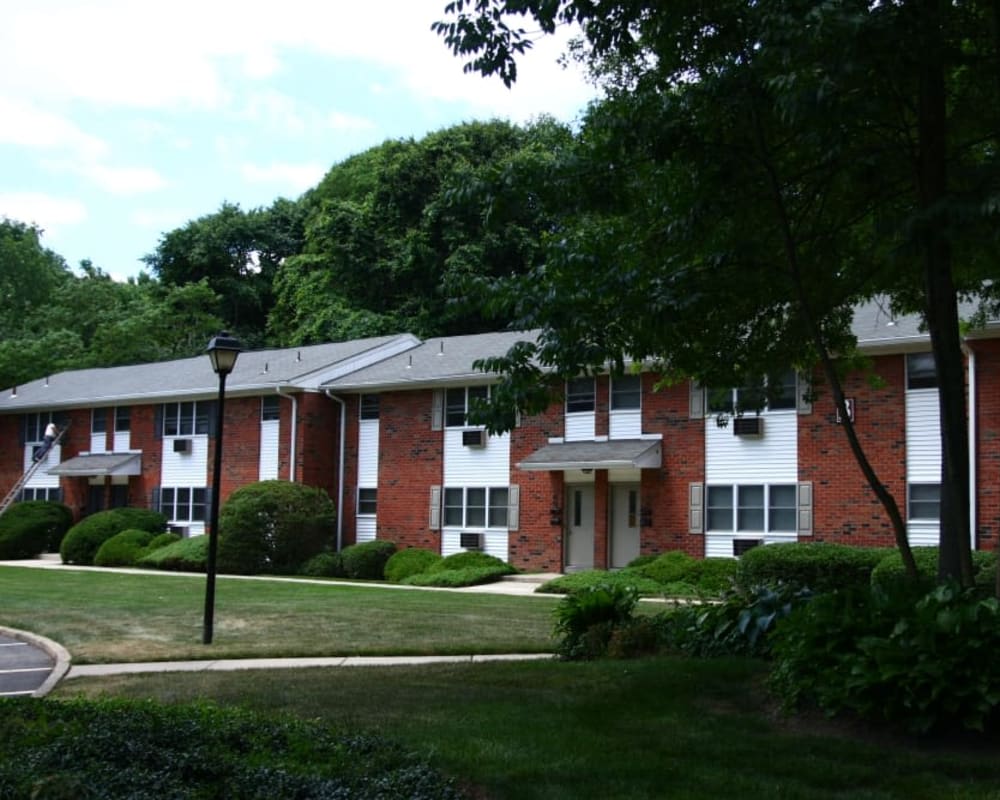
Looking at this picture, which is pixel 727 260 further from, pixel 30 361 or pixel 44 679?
pixel 30 361

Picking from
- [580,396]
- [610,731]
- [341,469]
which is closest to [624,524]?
[580,396]

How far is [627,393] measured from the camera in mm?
26188

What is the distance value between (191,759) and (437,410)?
23.6 m

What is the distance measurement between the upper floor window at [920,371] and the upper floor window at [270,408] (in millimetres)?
17603

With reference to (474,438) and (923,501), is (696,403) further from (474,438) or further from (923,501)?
(474,438)

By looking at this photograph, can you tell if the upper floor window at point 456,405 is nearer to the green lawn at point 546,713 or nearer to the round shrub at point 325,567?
the round shrub at point 325,567

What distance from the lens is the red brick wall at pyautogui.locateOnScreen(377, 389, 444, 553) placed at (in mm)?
29484

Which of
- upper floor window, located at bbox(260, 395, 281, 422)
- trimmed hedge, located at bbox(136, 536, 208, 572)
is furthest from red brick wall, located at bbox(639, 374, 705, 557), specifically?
upper floor window, located at bbox(260, 395, 281, 422)

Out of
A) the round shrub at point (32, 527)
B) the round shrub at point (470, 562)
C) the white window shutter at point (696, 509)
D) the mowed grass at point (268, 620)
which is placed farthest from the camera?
the round shrub at point (32, 527)

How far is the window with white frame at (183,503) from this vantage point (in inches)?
1336

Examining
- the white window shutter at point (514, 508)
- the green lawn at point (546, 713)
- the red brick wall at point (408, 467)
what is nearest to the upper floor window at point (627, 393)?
the white window shutter at point (514, 508)

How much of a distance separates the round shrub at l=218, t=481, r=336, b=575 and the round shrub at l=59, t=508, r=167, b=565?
5.69 m

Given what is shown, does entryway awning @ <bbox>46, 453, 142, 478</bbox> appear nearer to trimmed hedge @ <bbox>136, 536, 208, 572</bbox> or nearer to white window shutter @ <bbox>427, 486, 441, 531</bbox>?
trimmed hedge @ <bbox>136, 536, 208, 572</bbox>

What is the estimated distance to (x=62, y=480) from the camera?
124ft
